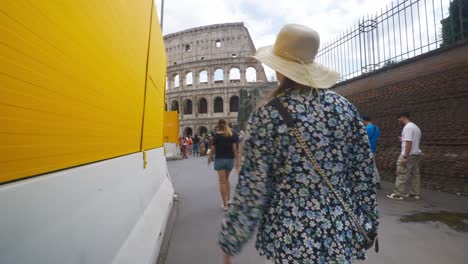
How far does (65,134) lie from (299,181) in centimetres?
104

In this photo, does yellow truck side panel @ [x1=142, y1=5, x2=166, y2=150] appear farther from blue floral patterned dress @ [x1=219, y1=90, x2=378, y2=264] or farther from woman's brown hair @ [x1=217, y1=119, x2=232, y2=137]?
blue floral patterned dress @ [x1=219, y1=90, x2=378, y2=264]

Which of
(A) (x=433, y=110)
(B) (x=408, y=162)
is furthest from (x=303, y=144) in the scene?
(A) (x=433, y=110)

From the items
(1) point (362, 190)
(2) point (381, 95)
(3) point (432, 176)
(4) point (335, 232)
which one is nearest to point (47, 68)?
(4) point (335, 232)

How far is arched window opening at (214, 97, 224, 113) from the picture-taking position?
37.9 meters

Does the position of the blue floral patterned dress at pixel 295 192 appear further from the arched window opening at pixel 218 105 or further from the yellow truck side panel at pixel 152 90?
the arched window opening at pixel 218 105

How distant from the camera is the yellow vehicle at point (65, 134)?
758 mm

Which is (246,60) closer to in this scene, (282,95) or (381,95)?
(381,95)

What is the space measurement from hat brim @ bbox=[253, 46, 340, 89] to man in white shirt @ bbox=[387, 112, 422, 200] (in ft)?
15.2

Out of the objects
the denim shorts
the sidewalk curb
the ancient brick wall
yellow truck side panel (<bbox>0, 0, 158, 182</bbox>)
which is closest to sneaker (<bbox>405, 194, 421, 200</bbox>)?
the ancient brick wall

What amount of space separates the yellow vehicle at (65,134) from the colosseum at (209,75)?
33.3 metres

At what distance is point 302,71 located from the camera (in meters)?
1.18

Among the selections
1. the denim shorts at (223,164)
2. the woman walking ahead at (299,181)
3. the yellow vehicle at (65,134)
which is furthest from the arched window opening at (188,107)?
the woman walking ahead at (299,181)

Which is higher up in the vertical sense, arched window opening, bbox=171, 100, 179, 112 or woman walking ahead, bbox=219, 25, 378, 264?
arched window opening, bbox=171, 100, 179, 112

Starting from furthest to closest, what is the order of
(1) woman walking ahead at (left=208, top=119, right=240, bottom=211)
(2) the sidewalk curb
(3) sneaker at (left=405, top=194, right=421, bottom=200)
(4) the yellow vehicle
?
(3) sneaker at (left=405, top=194, right=421, bottom=200), (1) woman walking ahead at (left=208, top=119, right=240, bottom=211), (2) the sidewalk curb, (4) the yellow vehicle
